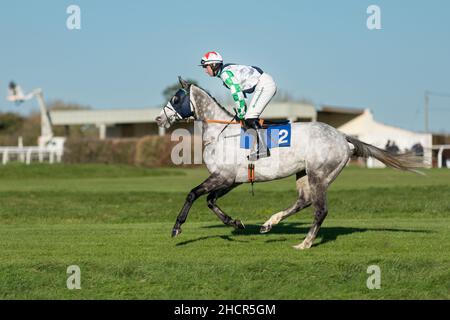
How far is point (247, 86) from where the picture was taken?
1309 cm

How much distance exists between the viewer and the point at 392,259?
11.2 metres

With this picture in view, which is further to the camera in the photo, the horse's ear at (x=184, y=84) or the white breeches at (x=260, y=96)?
the horse's ear at (x=184, y=84)

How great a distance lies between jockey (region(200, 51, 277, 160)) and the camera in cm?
1296

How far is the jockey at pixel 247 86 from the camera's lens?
12961mm

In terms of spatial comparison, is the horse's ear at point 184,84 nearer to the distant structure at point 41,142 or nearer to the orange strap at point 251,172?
the orange strap at point 251,172

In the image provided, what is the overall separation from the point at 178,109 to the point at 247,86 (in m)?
1.32

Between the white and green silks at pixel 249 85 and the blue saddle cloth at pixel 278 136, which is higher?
the white and green silks at pixel 249 85

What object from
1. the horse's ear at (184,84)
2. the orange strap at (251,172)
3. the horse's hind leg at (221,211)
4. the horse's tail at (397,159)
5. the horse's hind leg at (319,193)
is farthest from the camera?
the horse's tail at (397,159)

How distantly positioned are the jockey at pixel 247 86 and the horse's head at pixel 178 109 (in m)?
0.75

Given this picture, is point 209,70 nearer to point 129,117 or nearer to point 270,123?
point 270,123

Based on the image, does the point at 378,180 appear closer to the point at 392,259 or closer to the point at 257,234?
the point at 257,234

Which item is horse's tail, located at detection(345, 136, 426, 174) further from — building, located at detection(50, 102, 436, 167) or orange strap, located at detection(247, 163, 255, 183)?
building, located at detection(50, 102, 436, 167)

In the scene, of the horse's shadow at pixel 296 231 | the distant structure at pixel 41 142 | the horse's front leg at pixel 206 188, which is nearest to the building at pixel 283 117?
the distant structure at pixel 41 142
